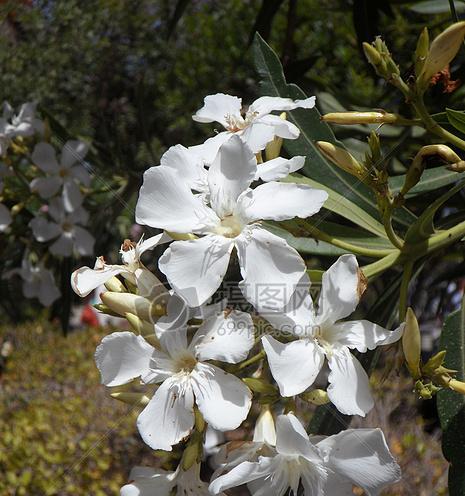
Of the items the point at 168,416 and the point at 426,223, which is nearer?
the point at 168,416

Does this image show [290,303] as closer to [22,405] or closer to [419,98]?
[419,98]

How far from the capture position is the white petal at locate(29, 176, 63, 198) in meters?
1.82

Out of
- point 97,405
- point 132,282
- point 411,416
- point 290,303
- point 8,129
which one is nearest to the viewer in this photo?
point 290,303

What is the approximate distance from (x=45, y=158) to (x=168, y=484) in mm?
1210

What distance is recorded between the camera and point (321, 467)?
29.2 inches

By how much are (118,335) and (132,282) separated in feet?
0.32

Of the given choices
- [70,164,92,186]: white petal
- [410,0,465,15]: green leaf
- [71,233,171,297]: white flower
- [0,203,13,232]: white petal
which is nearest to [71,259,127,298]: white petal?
[71,233,171,297]: white flower

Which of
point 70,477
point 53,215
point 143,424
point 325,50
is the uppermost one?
point 143,424

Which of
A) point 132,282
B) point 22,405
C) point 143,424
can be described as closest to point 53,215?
point 132,282

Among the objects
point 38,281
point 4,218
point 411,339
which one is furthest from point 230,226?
point 38,281

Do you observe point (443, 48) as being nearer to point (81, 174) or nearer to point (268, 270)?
point (268, 270)

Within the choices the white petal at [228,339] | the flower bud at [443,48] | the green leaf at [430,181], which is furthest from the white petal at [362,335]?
the green leaf at [430,181]

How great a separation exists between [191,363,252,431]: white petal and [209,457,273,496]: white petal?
0.05 m

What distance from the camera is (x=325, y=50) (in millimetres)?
2646
